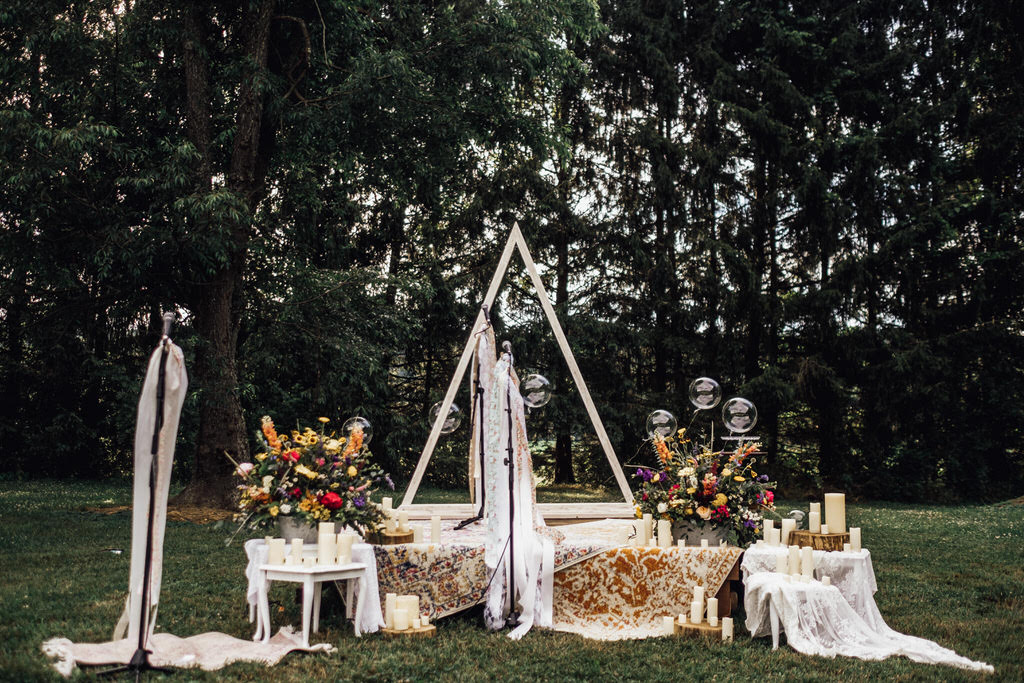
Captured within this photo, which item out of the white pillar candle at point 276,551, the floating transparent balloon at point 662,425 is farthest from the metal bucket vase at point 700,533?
the white pillar candle at point 276,551

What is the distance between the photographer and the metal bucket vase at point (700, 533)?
25.0 ft

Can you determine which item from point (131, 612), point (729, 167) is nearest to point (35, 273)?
point (131, 612)

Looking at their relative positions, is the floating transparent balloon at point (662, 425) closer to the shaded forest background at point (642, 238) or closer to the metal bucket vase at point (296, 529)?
the metal bucket vase at point (296, 529)

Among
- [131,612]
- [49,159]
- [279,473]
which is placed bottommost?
[131,612]

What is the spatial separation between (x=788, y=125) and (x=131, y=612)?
810 inches

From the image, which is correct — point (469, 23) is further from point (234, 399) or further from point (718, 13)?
point (718, 13)

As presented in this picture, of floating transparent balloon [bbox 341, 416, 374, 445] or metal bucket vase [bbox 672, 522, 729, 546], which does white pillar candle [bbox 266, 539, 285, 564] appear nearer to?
floating transparent balloon [bbox 341, 416, 374, 445]

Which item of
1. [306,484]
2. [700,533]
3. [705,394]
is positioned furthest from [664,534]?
[306,484]

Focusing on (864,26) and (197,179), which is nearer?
(197,179)

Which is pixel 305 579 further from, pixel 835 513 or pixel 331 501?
pixel 835 513

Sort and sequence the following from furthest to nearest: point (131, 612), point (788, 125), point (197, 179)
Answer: point (788, 125)
point (197, 179)
point (131, 612)

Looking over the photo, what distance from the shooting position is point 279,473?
6.91 m

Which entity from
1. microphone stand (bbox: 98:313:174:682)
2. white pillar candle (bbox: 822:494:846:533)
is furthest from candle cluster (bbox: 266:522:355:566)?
white pillar candle (bbox: 822:494:846:533)

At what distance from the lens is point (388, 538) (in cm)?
746
